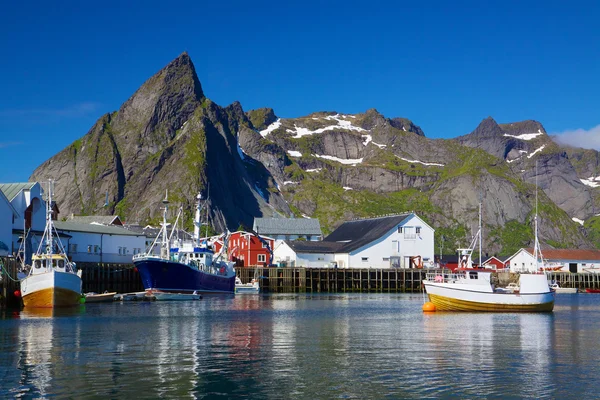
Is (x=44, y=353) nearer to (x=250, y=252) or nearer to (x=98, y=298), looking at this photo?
(x=98, y=298)

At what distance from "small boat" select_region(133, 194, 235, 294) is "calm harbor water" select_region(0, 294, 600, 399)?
73.6 feet

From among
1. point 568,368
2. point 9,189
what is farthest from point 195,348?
point 9,189

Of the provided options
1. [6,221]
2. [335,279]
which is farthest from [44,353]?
[335,279]

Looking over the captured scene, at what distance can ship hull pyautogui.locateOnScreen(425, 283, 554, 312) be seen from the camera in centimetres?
6266

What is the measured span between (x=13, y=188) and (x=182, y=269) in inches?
989

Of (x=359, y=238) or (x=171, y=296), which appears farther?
(x=359, y=238)

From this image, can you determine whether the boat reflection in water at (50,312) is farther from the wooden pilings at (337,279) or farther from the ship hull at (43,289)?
the wooden pilings at (337,279)

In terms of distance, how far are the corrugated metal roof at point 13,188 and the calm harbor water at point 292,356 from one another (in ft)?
117

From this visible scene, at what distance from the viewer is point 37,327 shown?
4444 cm

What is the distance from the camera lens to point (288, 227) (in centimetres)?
16825

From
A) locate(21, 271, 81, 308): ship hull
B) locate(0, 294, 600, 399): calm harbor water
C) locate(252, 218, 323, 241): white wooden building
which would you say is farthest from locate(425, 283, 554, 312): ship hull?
locate(252, 218, 323, 241): white wooden building

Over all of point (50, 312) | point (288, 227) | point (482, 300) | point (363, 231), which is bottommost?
point (50, 312)

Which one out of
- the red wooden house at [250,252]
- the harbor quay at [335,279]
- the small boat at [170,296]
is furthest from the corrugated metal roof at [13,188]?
the red wooden house at [250,252]

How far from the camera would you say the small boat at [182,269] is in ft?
259
